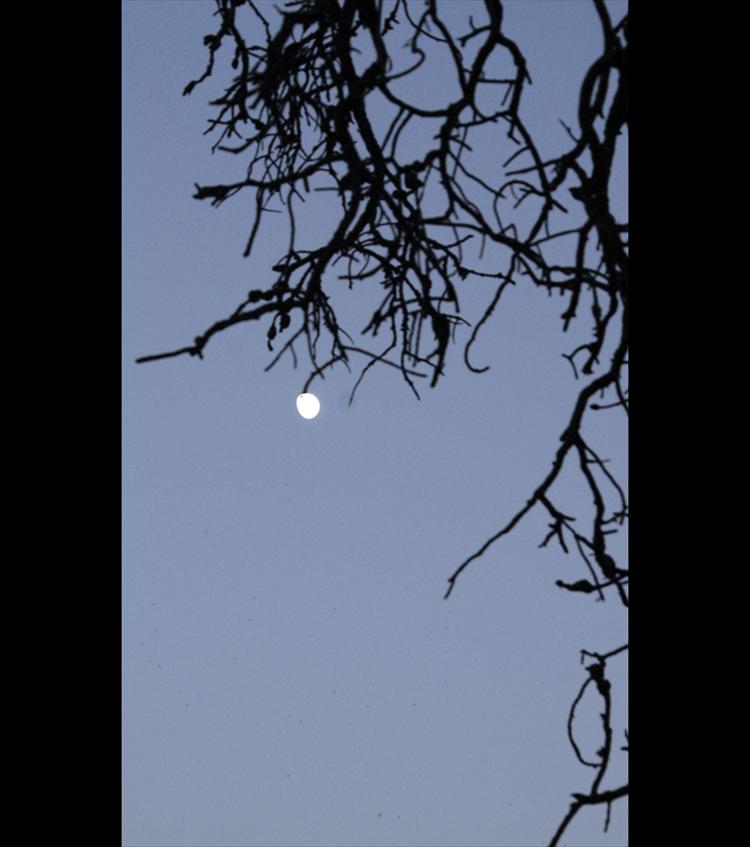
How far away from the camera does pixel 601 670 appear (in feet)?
5.53
